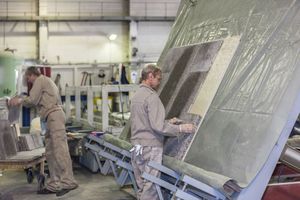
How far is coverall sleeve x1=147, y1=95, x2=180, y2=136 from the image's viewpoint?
4164 millimetres

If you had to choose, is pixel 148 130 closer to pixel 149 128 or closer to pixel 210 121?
pixel 149 128

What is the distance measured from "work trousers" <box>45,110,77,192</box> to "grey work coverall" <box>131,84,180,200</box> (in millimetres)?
2150

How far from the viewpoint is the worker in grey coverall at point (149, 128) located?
165 inches

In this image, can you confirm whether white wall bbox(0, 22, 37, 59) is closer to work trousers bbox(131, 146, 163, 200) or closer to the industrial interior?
the industrial interior

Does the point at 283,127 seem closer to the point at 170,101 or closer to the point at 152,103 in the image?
the point at 152,103

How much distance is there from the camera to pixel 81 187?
6.72m

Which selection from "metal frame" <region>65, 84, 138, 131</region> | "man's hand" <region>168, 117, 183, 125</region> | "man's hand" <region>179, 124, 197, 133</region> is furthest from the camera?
"metal frame" <region>65, 84, 138, 131</region>

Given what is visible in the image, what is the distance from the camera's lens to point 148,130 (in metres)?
4.32

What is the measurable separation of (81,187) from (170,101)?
2429mm

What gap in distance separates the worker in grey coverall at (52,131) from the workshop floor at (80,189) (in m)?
0.17

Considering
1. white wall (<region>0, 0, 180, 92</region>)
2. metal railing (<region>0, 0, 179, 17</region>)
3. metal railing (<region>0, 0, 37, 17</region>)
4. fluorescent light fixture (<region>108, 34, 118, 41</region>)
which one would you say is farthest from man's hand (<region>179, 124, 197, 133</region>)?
metal railing (<region>0, 0, 37, 17</region>)

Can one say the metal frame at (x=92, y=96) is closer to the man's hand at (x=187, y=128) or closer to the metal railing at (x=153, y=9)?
the man's hand at (x=187, y=128)

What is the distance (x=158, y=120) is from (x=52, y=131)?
250 centimetres

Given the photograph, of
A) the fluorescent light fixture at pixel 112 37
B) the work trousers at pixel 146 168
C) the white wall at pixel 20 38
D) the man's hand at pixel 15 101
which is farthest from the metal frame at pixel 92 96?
the fluorescent light fixture at pixel 112 37
